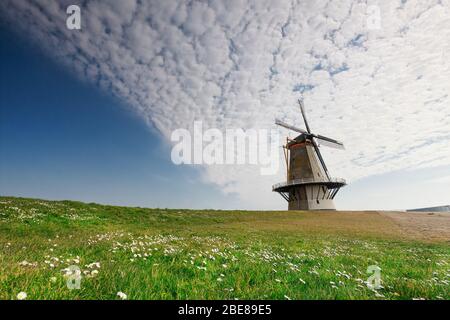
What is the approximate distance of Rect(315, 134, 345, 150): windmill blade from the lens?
236 feet

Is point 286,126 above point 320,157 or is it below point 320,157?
above

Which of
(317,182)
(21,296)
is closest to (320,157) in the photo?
(317,182)

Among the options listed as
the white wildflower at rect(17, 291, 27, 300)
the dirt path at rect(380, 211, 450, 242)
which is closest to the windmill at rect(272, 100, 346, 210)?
the dirt path at rect(380, 211, 450, 242)

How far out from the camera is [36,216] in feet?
64.4

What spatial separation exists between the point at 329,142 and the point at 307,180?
2278 cm

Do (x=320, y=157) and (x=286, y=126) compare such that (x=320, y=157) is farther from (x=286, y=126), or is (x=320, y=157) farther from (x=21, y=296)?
(x=21, y=296)

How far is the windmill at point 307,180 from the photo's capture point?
5853cm

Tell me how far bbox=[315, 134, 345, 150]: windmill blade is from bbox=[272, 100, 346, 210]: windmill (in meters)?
5.55

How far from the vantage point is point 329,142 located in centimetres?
7375

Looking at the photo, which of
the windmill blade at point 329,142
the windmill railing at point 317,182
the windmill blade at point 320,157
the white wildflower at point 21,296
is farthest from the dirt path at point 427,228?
the windmill blade at point 329,142

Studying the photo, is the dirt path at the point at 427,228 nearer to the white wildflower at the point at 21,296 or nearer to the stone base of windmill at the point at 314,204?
the stone base of windmill at the point at 314,204

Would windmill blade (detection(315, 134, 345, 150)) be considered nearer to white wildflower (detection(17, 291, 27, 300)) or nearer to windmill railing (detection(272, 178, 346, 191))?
windmill railing (detection(272, 178, 346, 191))
